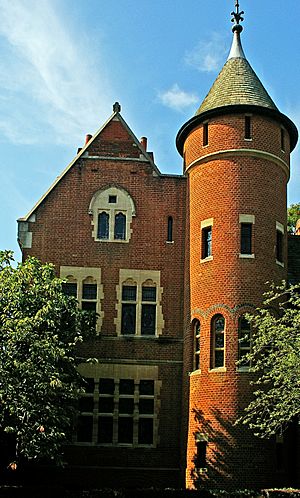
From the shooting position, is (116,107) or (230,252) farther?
(116,107)

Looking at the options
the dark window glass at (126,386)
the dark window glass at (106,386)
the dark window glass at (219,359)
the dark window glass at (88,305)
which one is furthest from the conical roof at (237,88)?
the dark window glass at (106,386)

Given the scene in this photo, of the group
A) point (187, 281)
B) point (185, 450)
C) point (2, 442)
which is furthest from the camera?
point (187, 281)

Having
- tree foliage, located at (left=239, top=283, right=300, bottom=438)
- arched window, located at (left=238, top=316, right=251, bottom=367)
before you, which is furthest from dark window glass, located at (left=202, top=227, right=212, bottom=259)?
tree foliage, located at (left=239, top=283, right=300, bottom=438)

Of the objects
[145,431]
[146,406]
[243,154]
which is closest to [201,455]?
[145,431]

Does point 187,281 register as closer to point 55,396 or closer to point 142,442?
point 142,442

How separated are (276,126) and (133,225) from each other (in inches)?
263

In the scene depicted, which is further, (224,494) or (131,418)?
(131,418)

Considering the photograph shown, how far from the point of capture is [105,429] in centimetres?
2664

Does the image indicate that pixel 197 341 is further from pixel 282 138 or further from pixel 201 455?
pixel 282 138

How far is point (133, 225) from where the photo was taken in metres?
28.5

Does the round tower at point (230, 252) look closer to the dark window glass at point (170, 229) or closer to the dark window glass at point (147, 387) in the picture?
the dark window glass at point (170, 229)

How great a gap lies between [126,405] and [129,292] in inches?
169

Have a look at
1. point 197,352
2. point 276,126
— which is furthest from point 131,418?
point 276,126

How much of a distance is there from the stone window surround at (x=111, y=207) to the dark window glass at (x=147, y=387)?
18.1 ft
